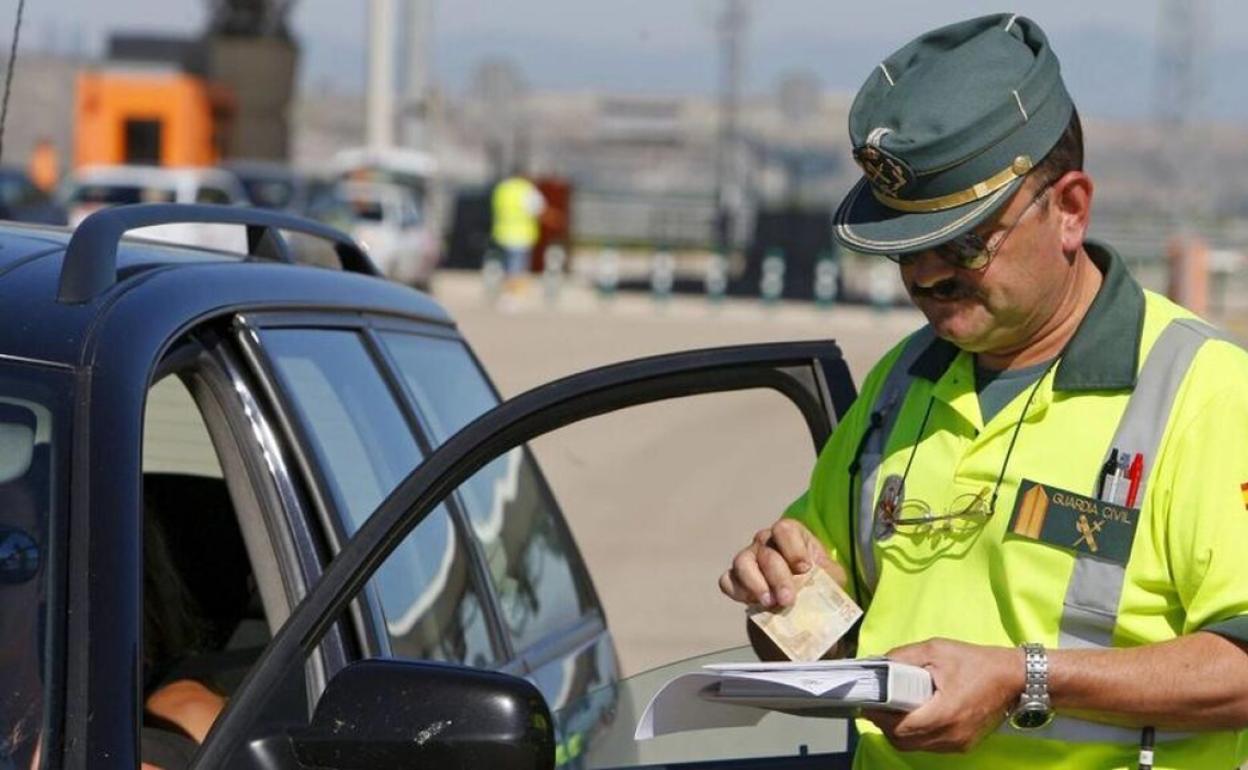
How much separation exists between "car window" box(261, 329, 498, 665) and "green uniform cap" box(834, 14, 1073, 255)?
110 cm

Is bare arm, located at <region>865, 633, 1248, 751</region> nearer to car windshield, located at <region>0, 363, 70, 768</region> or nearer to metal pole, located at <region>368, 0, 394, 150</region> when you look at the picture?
car windshield, located at <region>0, 363, 70, 768</region>

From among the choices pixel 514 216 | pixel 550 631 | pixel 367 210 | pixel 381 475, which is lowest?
pixel 367 210

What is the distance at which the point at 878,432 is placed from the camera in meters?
2.95

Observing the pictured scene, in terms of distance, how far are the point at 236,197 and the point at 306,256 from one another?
2651 cm

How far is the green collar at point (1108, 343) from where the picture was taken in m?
2.70

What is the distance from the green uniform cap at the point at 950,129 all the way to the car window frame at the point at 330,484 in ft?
3.15

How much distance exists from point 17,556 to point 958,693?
1.11 m

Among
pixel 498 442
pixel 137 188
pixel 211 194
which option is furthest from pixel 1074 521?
pixel 137 188

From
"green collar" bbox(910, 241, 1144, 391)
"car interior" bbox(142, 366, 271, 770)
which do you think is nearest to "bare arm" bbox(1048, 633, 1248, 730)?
"green collar" bbox(910, 241, 1144, 391)

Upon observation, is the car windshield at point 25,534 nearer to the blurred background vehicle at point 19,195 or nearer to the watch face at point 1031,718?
the watch face at point 1031,718

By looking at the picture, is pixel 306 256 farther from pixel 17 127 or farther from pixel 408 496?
pixel 17 127

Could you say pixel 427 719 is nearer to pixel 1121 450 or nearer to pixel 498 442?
pixel 498 442

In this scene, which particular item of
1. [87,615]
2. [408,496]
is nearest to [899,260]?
[408,496]

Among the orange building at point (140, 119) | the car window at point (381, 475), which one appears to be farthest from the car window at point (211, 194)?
the car window at point (381, 475)
